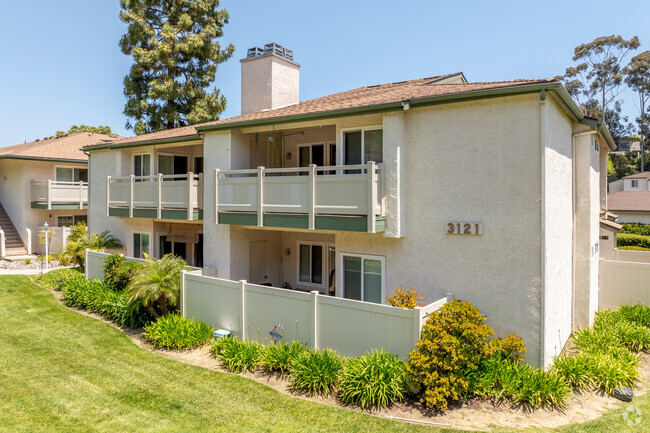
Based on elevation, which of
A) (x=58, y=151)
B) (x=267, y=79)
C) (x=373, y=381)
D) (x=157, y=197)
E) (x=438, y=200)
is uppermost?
(x=267, y=79)

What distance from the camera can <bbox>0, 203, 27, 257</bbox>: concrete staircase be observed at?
24.8 metres

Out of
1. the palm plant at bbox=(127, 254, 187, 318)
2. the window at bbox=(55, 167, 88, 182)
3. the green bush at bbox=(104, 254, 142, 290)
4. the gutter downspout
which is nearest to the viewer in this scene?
the gutter downspout

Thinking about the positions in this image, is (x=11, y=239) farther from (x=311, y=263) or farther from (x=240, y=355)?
(x=240, y=355)

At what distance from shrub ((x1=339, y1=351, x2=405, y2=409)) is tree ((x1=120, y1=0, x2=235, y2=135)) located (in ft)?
97.4

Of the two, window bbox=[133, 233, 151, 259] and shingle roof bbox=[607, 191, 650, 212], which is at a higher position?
shingle roof bbox=[607, 191, 650, 212]

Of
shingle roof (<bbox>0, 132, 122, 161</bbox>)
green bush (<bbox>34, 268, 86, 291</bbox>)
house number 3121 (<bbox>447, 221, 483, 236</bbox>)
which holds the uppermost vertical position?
shingle roof (<bbox>0, 132, 122, 161</bbox>)

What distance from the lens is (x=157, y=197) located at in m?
16.2

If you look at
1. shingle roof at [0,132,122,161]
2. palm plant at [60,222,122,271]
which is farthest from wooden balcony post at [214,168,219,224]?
shingle roof at [0,132,122,161]

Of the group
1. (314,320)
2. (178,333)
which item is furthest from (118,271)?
(314,320)

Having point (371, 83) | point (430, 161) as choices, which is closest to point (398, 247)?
point (430, 161)

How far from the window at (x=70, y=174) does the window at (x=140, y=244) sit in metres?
11.5

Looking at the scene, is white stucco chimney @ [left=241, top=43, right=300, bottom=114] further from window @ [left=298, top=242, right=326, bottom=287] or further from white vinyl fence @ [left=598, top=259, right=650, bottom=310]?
white vinyl fence @ [left=598, top=259, right=650, bottom=310]

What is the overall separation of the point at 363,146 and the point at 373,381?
6495 millimetres

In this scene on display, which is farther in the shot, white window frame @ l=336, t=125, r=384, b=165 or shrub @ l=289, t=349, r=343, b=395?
white window frame @ l=336, t=125, r=384, b=165
